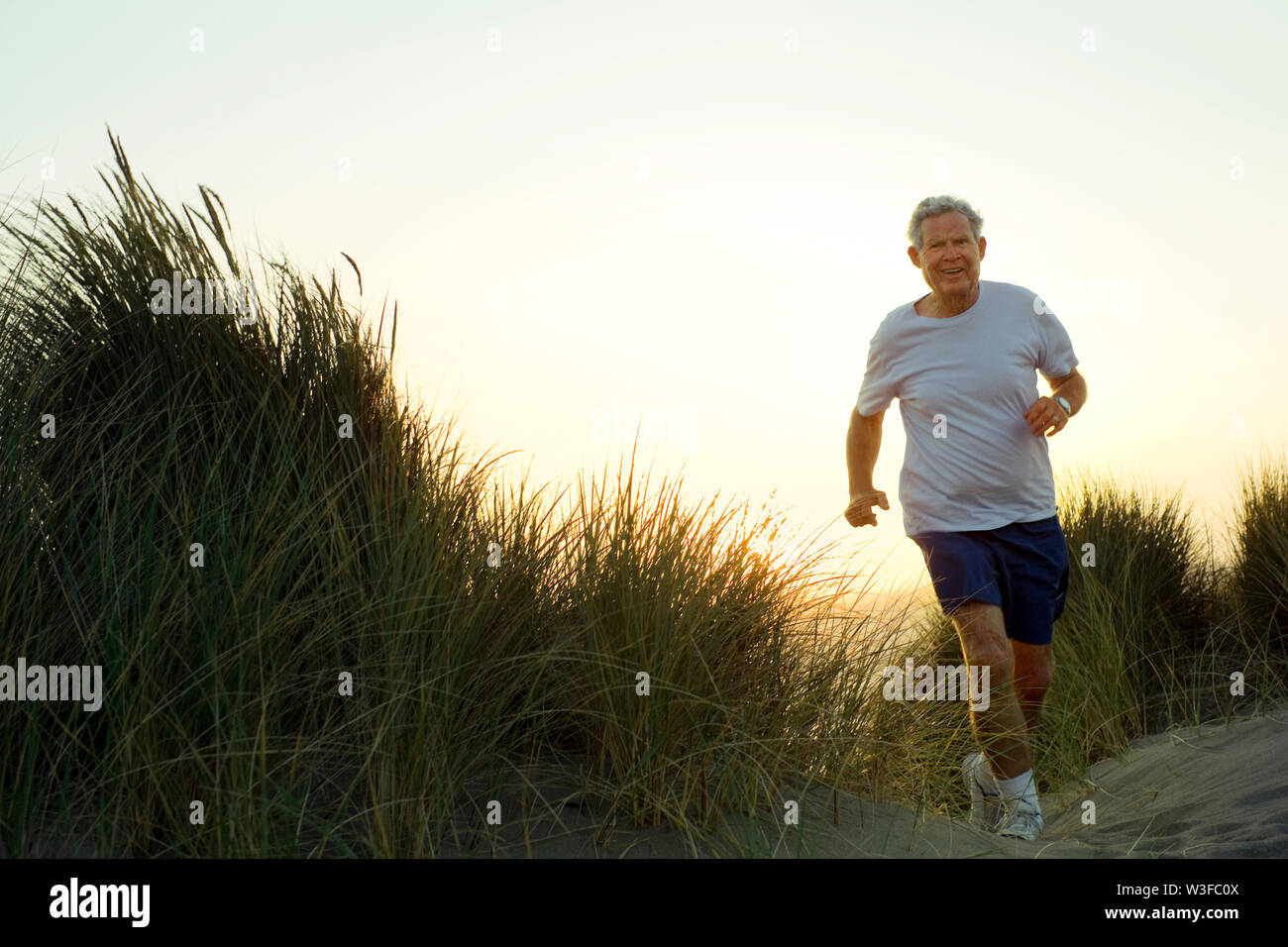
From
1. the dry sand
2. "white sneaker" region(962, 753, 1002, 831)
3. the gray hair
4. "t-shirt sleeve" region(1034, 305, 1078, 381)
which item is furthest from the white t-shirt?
the dry sand

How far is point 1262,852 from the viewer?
3166mm

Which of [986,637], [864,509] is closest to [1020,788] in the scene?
[986,637]

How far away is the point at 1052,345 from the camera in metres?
4.36

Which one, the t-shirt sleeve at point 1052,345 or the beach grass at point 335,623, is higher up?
the t-shirt sleeve at point 1052,345

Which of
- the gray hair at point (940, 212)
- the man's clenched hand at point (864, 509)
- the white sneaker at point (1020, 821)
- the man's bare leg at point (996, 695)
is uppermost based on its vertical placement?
the gray hair at point (940, 212)

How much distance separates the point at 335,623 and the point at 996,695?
7.50 feet

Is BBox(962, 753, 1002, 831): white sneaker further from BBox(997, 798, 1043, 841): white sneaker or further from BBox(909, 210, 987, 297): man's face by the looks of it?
BBox(909, 210, 987, 297): man's face

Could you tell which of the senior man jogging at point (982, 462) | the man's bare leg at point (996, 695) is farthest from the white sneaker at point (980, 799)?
the man's bare leg at point (996, 695)

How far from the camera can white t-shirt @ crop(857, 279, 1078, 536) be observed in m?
4.11

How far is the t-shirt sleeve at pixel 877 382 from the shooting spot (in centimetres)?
439

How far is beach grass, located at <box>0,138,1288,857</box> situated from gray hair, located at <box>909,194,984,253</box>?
1.49 metres

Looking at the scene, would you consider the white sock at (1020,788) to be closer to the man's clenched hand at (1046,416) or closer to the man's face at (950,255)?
the man's clenched hand at (1046,416)
